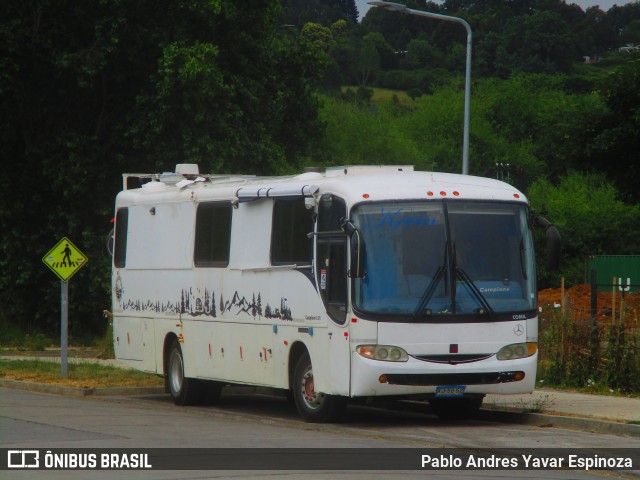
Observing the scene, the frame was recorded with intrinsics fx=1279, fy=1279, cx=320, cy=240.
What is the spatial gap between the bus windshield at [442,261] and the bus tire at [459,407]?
5.74ft

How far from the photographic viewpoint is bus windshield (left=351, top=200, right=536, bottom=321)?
15.8m

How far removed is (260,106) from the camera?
39844mm

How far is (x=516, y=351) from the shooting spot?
1627 cm

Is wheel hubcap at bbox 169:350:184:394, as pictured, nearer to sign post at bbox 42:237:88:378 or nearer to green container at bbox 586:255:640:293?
sign post at bbox 42:237:88:378

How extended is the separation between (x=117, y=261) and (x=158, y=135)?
548 inches

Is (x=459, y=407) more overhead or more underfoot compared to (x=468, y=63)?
more underfoot

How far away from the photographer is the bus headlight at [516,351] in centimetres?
1616

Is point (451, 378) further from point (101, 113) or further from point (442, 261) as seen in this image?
point (101, 113)

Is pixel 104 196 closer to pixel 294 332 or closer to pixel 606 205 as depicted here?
pixel 294 332

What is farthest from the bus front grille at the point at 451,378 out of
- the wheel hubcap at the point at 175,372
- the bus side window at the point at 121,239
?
the bus side window at the point at 121,239

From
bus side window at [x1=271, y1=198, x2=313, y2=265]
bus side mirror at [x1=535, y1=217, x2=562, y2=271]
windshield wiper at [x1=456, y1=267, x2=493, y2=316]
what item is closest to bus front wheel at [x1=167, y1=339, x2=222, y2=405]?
bus side window at [x1=271, y1=198, x2=313, y2=265]

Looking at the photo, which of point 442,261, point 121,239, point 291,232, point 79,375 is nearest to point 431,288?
point 442,261

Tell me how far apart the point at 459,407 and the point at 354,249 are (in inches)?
123

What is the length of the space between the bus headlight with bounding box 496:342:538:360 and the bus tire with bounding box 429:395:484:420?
3.98 ft
